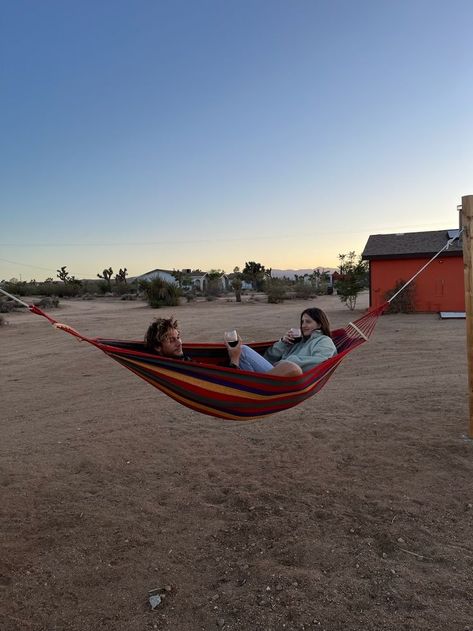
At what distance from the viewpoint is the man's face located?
267cm

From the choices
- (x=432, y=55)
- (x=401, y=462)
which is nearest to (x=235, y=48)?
(x=432, y=55)

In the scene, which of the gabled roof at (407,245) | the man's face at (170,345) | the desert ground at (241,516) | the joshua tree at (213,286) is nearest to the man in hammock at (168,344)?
the man's face at (170,345)

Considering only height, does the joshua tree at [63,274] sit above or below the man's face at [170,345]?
above

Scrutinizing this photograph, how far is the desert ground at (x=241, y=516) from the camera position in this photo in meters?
1.65

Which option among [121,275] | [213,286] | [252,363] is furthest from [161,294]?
[121,275]

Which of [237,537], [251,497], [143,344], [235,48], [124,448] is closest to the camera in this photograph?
[237,537]

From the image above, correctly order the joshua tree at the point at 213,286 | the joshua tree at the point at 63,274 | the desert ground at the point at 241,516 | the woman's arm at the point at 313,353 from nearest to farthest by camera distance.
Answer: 1. the desert ground at the point at 241,516
2. the woman's arm at the point at 313,353
3. the joshua tree at the point at 213,286
4. the joshua tree at the point at 63,274

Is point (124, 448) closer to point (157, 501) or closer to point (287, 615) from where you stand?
point (157, 501)

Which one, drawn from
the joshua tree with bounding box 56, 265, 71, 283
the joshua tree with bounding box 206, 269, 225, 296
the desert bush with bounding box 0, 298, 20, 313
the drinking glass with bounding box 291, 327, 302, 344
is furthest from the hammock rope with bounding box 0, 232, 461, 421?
the joshua tree with bounding box 56, 265, 71, 283

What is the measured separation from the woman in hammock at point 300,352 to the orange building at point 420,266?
33.8ft

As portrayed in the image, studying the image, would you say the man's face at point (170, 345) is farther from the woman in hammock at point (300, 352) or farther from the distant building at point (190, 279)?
the distant building at point (190, 279)

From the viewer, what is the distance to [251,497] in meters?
2.47

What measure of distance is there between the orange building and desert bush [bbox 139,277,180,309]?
901 cm

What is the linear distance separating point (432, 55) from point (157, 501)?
7433mm
